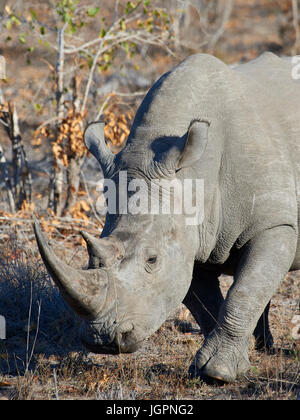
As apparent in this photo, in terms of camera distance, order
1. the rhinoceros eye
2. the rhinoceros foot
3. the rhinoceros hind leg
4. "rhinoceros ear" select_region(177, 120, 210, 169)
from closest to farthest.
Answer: the rhinoceros eye → "rhinoceros ear" select_region(177, 120, 210, 169) → the rhinoceros foot → the rhinoceros hind leg

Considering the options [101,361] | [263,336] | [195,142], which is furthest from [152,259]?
[263,336]

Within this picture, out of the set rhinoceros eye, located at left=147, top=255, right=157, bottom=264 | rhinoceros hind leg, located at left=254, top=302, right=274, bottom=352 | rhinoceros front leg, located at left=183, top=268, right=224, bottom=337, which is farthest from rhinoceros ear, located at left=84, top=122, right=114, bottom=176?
rhinoceros hind leg, located at left=254, top=302, right=274, bottom=352

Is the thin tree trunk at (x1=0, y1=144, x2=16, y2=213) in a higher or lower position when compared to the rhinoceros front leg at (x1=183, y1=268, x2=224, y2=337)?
higher

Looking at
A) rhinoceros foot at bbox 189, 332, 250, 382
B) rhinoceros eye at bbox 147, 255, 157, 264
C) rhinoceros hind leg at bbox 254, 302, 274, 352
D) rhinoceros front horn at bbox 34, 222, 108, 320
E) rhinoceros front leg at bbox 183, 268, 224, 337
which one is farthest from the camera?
rhinoceros hind leg at bbox 254, 302, 274, 352

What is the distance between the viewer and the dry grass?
14.4ft

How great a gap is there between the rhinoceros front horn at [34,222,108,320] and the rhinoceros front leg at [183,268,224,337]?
1.58m

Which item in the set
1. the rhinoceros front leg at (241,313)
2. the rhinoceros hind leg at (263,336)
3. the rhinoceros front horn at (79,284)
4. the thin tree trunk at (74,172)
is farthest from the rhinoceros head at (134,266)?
the thin tree trunk at (74,172)

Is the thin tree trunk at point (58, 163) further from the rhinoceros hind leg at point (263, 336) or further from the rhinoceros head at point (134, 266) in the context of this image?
the rhinoceros head at point (134, 266)

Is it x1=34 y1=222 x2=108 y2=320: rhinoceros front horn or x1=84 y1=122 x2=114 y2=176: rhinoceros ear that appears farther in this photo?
x1=84 y1=122 x2=114 y2=176: rhinoceros ear

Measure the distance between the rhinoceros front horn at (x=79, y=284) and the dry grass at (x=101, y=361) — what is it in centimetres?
65

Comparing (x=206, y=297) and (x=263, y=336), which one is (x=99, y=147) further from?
(x=263, y=336)

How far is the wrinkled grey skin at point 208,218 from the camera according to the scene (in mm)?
4020

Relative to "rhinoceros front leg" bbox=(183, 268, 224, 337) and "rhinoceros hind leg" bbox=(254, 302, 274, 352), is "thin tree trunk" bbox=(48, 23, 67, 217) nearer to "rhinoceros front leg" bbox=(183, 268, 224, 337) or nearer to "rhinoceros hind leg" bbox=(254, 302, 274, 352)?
"rhinoceros front leg" bbox=(183, 268, 224, 337)

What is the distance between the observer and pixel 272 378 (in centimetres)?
455
